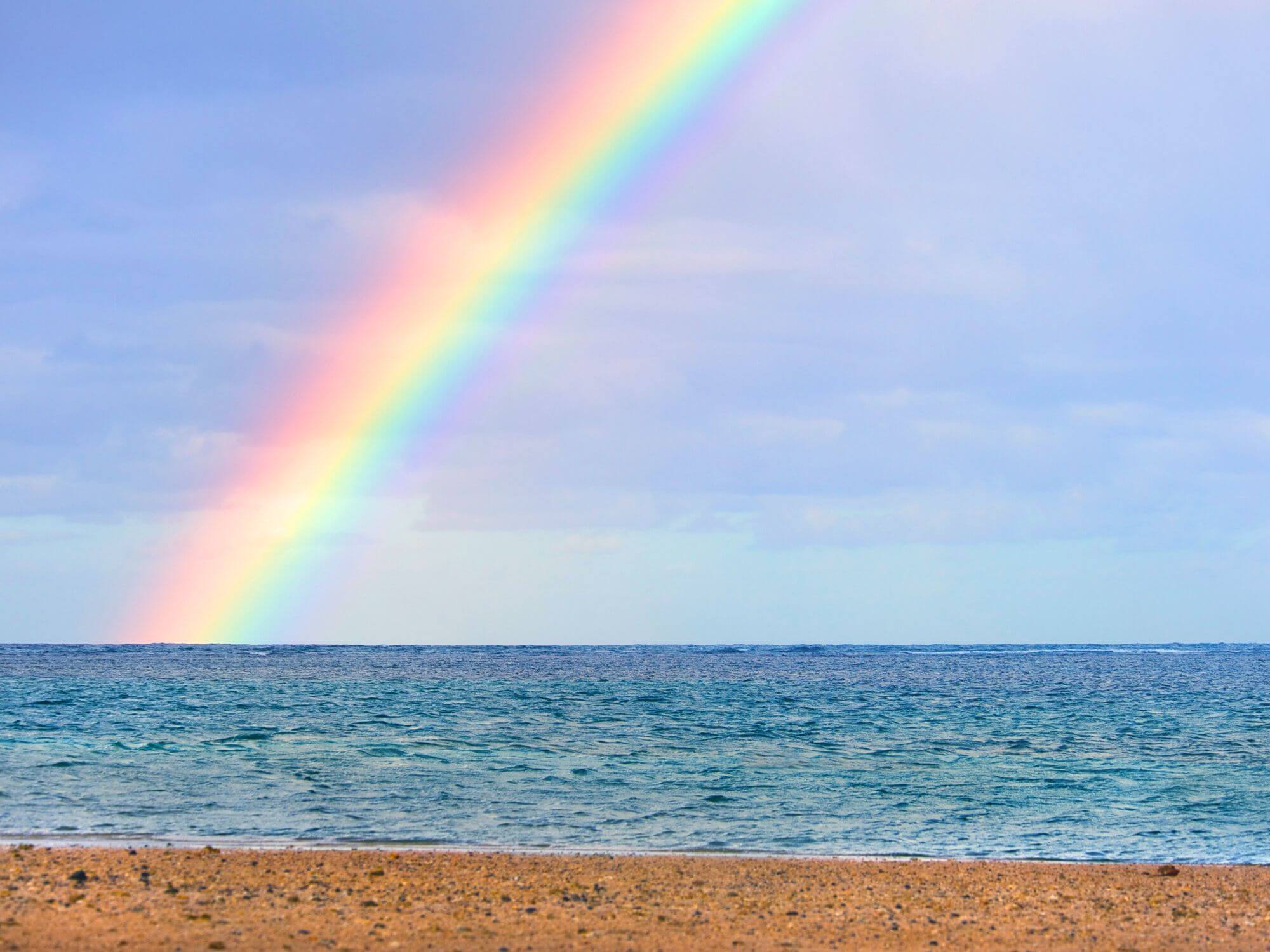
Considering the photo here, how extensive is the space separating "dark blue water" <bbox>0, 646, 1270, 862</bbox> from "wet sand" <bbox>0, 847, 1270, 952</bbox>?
2900 mm

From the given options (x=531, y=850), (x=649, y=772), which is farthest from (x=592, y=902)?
(x=649, y=772)

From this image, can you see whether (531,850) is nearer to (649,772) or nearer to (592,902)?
(592,902)

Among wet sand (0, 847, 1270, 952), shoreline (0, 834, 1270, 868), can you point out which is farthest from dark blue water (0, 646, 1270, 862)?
wet sand (0, 847, 1270, 952)

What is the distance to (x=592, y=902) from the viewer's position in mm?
14359

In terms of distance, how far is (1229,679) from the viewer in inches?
4205

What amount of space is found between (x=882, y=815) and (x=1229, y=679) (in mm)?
95861

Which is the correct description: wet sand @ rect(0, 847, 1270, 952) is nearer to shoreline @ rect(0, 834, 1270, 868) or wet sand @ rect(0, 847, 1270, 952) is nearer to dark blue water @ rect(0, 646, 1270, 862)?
shoreline @ rect(0, 834, 1270, 868)

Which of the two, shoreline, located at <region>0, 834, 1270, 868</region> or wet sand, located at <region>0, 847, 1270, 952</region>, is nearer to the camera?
wet sand, located at <region>0, 847, 1270, 952</region>

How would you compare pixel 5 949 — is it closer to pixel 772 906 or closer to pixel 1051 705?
pixel 772 906

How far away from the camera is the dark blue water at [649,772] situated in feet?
70.0

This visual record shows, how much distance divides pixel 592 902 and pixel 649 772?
16.5 meters

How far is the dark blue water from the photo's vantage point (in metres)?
21.3


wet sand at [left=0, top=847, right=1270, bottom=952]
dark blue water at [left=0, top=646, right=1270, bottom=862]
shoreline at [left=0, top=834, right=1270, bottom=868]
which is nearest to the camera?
wet sand at [left=0, top=847, right=1270, bottom=952]

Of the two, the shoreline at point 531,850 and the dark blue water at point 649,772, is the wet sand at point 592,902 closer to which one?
the shoreline at point 531,850
